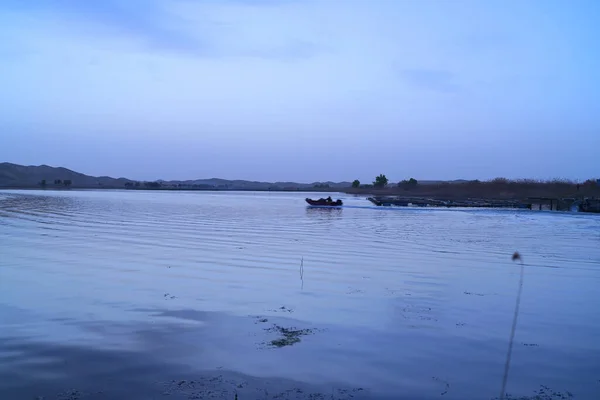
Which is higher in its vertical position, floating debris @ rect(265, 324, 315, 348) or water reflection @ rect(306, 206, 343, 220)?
water reflection @ rect(306, 206, 343, 220)

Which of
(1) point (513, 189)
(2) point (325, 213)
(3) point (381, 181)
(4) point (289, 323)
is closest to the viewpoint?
(4) point (289, 323)

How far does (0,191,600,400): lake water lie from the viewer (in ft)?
24.0

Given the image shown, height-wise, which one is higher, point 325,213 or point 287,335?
point 325,213

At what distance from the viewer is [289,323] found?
10422mm

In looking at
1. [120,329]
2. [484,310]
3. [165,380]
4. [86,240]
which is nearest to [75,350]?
[120,329]

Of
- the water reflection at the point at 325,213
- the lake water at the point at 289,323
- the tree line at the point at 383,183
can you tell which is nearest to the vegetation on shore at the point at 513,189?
the tree line at the point at 383,183

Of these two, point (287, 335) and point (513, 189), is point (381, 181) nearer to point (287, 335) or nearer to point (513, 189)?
point (513, 189)

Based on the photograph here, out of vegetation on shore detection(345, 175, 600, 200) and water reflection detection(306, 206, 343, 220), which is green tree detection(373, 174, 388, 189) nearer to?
vegetation on shore detection(345, 175, 600, 200)

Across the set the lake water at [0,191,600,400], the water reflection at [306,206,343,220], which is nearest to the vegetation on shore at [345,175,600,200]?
the water reflection at [306,206,343,220]

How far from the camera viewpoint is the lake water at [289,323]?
7.30 meters

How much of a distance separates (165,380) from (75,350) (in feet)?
6.82

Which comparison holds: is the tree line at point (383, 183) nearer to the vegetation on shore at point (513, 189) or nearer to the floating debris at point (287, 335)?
the vegetation on shore at point (513, 189)

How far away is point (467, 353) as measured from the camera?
8.72 metres

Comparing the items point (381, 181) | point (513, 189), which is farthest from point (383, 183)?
point (513, 189)
